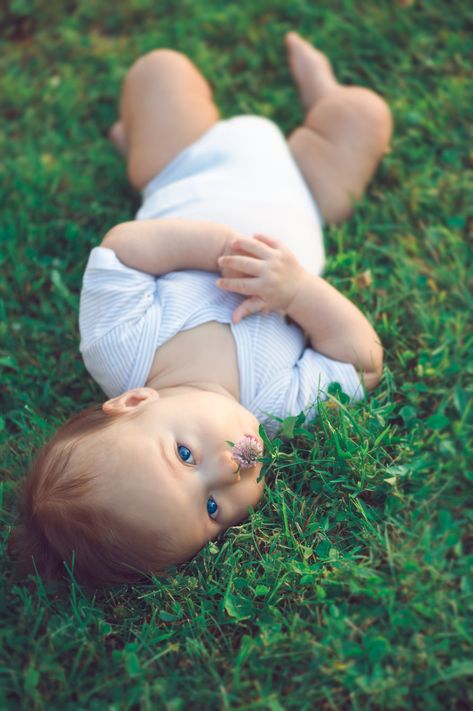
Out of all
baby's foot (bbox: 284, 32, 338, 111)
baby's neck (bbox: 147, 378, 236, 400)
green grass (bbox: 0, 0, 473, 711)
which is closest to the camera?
green grass (bbox: 0, 0, 473, 711)

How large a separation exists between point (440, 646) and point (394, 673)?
0.15m

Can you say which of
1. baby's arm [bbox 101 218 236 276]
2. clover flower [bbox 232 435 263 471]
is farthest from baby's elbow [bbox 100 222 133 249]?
clover flower [bbox 232 435 263 471]

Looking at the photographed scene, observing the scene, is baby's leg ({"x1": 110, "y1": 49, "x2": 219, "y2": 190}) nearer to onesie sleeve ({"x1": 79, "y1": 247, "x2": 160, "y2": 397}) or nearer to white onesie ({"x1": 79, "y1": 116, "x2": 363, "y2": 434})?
white onesie ({"x1": 79, "y1": 116, "x2": 363, "y2": 434})

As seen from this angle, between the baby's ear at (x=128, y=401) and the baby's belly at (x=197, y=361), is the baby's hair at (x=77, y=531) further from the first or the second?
the baby's belly at (x=197, y=361)

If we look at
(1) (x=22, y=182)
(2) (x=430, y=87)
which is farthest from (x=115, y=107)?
(2) (x=430, y=87)

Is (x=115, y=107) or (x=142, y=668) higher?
(x=115, y=107)

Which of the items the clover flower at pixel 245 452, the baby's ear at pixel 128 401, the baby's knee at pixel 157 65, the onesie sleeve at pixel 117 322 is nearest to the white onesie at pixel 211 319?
the onesie sleeve at pixel 117 322

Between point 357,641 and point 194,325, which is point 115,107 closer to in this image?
point 194,325

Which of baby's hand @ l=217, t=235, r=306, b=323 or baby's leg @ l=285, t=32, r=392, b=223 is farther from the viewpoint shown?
baby's leg @ l=285, t=32, r=392, b=223

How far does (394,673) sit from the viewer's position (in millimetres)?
1958

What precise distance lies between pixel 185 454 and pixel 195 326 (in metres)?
0.54

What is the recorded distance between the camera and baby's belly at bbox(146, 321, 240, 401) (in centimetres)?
247

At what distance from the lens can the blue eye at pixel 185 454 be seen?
2.18 meters

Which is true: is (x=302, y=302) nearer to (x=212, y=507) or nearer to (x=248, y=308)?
(x=248, y=308)
